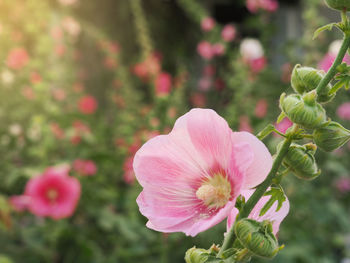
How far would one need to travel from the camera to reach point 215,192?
0.39m

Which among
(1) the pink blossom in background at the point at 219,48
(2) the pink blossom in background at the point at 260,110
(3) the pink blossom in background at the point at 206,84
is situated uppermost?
(1) the pink blossom in background at the point at 219,48

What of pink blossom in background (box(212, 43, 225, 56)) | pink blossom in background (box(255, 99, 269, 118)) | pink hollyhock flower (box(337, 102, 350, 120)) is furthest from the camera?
pink blossom in background (box(212, 43, 225, 56))

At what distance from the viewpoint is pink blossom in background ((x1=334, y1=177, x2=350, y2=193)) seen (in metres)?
2.46

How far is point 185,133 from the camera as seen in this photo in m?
0.38

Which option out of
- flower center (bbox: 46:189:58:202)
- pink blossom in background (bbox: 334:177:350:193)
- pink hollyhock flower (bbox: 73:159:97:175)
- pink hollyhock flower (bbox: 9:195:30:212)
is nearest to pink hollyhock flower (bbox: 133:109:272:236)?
flower center (bbox: 46:189:58:202)

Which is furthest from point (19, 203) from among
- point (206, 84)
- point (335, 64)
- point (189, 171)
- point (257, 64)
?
point (206, 84)

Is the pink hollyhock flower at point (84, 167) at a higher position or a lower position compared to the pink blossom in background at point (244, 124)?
lower

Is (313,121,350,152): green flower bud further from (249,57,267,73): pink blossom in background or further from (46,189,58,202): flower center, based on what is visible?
(249,57,267,73): pink blossom in background

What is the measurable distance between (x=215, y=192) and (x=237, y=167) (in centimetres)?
5

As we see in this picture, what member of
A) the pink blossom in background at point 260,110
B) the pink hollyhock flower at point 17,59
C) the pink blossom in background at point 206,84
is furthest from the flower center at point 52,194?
the pink blossom in background at point 206,84

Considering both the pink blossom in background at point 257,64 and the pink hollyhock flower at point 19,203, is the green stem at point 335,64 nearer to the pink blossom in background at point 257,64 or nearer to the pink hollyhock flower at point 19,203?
the pink hollyhock flower at point 19,203

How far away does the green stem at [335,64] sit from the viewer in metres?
0.31

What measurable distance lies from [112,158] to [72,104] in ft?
2.59

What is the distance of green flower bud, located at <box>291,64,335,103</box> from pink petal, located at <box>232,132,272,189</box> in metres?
0.05
